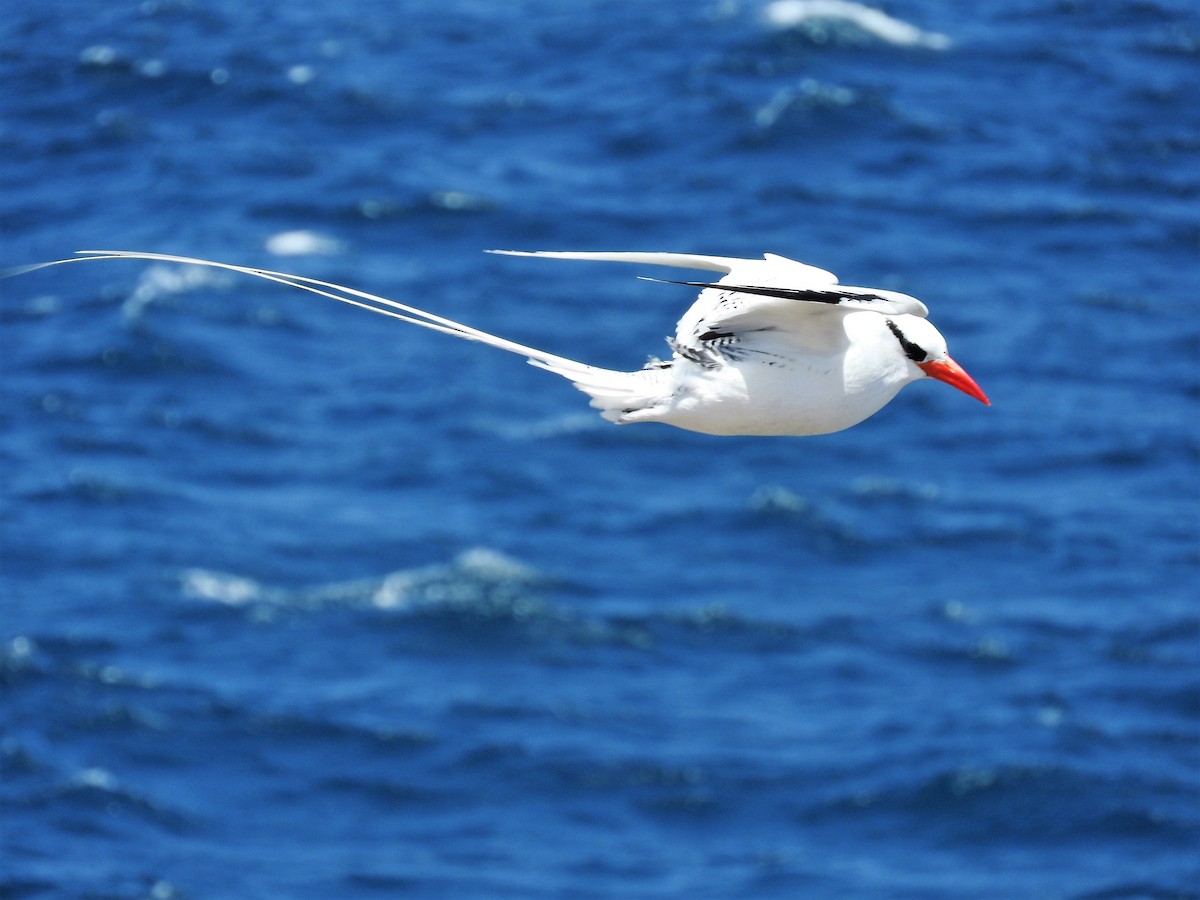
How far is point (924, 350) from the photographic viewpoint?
12.9 m

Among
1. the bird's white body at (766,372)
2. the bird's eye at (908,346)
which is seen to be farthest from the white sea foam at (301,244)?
the bird's eye at (908,346)

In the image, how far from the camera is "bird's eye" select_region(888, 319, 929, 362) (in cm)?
1287

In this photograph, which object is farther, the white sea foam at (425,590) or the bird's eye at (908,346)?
the white sea foam at (425,590)

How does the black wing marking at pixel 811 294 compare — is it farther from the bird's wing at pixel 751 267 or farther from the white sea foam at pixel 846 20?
the white sea foam at pixel 846 20

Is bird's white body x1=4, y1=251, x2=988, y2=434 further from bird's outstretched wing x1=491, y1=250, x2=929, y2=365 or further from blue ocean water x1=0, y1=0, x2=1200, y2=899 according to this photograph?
blue ocean water x1=0, y1=0, x2=1200, y2=899

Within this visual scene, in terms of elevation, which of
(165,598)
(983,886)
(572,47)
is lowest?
(983,886)

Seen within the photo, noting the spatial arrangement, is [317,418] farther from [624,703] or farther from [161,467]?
[624,703]

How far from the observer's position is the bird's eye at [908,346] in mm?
12867

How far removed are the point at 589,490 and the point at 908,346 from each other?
57.9m

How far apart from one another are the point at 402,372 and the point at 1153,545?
2911 cm

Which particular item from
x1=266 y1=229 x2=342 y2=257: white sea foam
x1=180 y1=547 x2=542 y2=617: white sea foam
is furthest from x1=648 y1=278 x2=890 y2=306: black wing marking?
x1=266 y1=229 x2=342 y2=257: white sea foam

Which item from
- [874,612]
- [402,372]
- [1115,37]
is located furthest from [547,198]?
[1115,37]

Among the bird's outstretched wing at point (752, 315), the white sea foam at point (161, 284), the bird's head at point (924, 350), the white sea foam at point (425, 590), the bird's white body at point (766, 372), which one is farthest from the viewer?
the white sea foam at point (161, 284)

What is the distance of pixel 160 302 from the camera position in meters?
74.6
